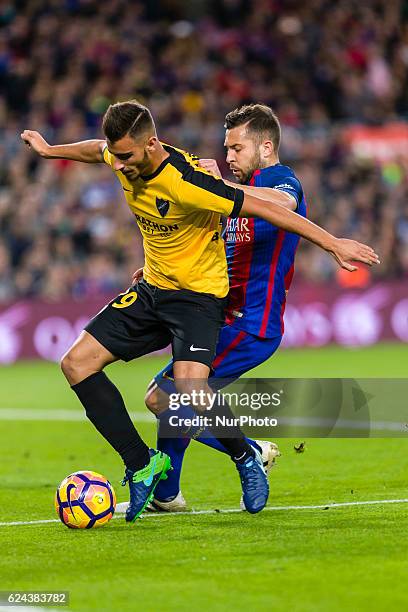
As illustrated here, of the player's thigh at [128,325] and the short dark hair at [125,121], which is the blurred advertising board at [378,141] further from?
the short dark hair at [125,121]

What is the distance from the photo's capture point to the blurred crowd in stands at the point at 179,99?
19.6m

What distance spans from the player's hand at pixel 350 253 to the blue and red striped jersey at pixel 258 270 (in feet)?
3.82

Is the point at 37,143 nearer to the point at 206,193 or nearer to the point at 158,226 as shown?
the point at 158,226

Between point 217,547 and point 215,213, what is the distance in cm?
203

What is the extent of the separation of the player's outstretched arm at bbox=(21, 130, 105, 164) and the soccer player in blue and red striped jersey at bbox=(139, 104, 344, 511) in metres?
0.82

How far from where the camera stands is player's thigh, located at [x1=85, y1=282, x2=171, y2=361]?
702 cm

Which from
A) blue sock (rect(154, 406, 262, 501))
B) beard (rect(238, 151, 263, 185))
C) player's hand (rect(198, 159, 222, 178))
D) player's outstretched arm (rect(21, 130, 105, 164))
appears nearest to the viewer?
player's hand (rect(198, 159, 222, 178))

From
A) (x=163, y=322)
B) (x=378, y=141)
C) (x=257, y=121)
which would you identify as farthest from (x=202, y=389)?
(x=378, y=141)

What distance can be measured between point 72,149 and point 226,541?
275cm

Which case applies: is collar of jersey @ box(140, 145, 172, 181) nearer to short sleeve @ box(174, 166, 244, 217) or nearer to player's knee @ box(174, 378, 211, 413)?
short sleeve @ box(174, 166, 244, 217)

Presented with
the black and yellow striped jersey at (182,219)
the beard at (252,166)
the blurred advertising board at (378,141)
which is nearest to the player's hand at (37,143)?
the black and yellow striped jersey at (182,219)

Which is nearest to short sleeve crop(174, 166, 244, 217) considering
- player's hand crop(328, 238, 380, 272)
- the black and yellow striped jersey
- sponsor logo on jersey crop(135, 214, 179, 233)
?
the black and yellow striped jersey

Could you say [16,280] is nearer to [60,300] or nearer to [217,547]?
[60,300]

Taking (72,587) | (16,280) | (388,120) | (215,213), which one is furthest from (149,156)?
(388,120)
